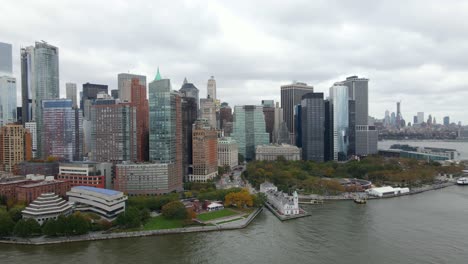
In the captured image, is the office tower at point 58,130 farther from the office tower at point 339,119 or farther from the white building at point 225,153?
the office tower at point 339,119

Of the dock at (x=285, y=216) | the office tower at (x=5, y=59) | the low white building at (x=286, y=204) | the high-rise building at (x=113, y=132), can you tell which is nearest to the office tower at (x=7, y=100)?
the office tower at (x=5, y=59)

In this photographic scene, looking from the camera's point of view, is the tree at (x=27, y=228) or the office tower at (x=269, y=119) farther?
the office tower at (x=269, y=119)

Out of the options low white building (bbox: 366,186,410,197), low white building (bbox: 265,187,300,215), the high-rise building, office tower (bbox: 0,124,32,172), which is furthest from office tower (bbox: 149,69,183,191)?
office tower (bbox: 0,124,32,172)

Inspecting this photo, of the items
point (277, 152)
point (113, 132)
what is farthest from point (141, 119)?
point (277, 152)

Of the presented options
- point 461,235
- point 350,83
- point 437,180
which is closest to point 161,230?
point 461,235

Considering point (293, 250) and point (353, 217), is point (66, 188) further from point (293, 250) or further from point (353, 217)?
point (353, 217)

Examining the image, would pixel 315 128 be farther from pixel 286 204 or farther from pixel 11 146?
pixel 11 146
